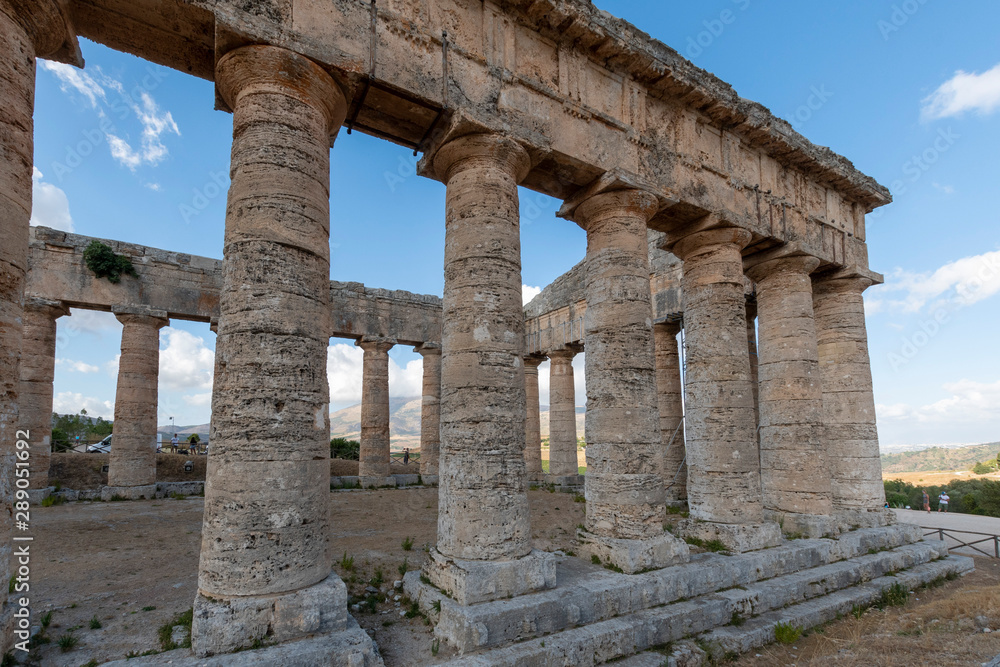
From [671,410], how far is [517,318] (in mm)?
10239

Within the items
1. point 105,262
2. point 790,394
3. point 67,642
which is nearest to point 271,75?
point 67,642

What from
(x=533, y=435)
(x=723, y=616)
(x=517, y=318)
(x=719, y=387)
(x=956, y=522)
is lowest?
(x=956, y=522)

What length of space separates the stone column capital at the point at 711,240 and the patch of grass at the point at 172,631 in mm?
9699

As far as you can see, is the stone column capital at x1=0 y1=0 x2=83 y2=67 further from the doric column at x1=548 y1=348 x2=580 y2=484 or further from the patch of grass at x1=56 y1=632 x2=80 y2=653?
the doric column at x1=548 y1=348 x2=580 y2=484

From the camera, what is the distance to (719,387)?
9453 mm

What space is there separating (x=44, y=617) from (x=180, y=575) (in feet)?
7.17

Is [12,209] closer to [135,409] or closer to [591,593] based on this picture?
[591,593]

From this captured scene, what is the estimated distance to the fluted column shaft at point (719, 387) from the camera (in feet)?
30.1

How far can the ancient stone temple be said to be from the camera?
5043 millimetres

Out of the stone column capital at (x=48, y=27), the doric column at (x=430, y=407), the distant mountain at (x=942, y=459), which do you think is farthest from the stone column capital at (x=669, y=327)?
the distant mountain at (x=942, y=459)

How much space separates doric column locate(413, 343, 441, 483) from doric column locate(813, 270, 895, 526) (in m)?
13.5

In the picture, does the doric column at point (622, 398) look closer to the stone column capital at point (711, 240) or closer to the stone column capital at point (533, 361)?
the stone column capital at point (711, 240)

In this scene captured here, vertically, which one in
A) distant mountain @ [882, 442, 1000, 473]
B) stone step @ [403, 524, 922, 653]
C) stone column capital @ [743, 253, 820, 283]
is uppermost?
stone column capital @ [743, 253, 820, 283]

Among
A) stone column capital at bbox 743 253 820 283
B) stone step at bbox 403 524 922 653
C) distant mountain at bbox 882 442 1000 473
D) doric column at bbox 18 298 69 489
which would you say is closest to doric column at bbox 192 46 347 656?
stone step at bbox 403 524 922 653
